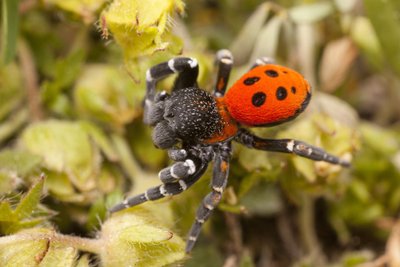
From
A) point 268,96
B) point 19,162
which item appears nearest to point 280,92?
point 268,96

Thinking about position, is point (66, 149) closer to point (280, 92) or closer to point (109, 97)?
point (109, 97)

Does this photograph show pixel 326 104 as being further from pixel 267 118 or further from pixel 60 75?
pixel 60 75

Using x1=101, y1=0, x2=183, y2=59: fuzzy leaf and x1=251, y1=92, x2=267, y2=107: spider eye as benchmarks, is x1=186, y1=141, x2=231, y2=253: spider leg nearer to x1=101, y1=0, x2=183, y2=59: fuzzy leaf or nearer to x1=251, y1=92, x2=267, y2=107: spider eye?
x1=251, y1=92, x2=267, y2=107: spider eye

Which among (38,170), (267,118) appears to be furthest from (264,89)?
(38,170)

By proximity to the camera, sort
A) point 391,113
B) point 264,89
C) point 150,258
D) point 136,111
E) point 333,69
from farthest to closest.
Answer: point 391,113 → point 333,69 → point 136,111 → point 264,89 → point 150,258

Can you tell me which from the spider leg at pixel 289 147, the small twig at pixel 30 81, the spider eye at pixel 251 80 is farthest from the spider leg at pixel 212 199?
the small twig at pixel 30 81

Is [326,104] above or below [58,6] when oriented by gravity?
below
